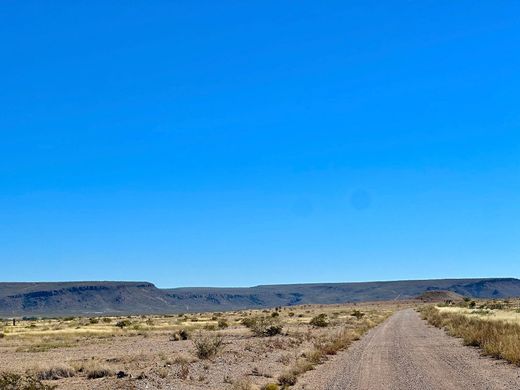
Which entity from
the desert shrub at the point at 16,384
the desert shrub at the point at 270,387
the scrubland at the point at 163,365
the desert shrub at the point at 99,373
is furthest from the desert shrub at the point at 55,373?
the desert shrub at the point at 270,387

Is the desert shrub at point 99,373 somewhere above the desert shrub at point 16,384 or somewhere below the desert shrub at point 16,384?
below

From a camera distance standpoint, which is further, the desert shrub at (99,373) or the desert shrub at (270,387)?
the desert shrub at (99,373)

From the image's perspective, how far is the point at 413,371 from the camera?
2292cm

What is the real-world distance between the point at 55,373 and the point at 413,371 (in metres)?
13.4

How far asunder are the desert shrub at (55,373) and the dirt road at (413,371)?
373 inches

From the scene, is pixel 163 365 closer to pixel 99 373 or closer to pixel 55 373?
pixel 99 373

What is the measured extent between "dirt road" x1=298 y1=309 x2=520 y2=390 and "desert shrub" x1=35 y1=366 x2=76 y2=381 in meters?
9.47

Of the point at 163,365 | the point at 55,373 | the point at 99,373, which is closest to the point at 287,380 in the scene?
the point at 163,365

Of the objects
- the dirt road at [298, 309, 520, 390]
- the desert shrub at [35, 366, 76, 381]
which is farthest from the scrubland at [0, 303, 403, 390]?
the dirt road at [298, 309, 520, 390]

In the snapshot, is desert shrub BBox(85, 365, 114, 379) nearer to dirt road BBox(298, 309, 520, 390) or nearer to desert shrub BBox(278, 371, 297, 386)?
desert shrub BBox(278, 371, 297, 386)

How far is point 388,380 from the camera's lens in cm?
2073

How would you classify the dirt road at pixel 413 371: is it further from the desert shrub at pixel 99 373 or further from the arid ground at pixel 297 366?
the desert shrub at pixel 99 373

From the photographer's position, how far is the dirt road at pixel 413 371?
19.6m

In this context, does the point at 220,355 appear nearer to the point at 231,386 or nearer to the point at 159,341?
the point at 231,386
